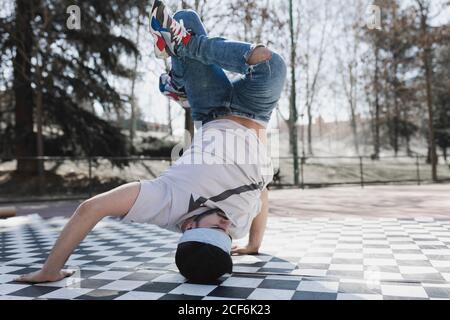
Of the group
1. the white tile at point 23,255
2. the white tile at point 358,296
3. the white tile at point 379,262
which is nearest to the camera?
the white tile at point 358,296

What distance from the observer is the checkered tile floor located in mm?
2004

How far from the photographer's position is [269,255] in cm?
307

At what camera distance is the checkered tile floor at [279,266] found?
6.57 ft

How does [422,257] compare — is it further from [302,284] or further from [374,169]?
[374,169]

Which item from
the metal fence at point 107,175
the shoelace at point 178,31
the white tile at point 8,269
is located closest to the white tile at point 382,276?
the shoelace at point 178,31

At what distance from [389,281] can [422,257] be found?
771 millimetres

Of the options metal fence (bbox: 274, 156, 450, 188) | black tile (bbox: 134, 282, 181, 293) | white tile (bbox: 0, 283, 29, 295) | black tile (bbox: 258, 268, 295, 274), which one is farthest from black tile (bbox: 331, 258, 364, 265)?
metal fence (bbox: 274, 156, 450, 188)

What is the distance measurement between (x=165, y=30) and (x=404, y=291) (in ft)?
5.74

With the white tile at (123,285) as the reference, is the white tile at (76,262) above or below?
below

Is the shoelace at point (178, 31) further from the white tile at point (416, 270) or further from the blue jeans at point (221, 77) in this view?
the white tile at point (416, 270)

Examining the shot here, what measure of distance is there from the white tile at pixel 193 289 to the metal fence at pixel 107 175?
6737 millimetres

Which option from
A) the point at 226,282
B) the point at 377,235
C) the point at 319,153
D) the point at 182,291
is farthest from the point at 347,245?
the point at 319,153

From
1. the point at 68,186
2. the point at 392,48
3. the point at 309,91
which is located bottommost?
the point at 68,186

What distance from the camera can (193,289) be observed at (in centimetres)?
210
